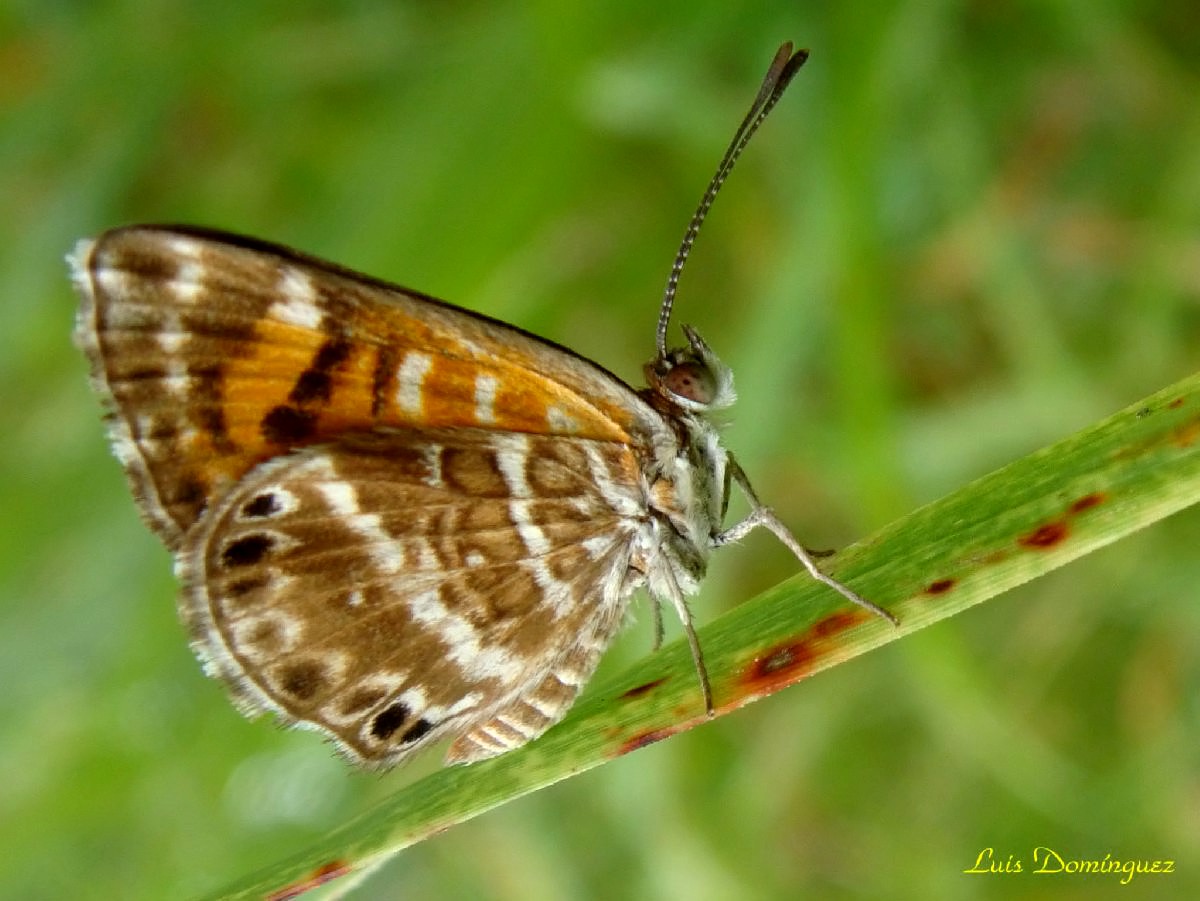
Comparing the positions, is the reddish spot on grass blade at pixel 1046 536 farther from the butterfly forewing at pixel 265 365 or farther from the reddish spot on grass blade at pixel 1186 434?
the butterfly forewing at pixel 265 365

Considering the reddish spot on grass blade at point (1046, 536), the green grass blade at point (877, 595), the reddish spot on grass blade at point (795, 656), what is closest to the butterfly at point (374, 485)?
the green grass blade at point (877, 595)

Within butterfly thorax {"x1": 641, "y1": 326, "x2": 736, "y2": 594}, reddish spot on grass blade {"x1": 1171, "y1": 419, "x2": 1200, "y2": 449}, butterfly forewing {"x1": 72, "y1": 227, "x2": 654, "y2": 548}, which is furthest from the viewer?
butterfly thorax {"x1": 641, "y1": 326, "x2": 736, "y2": 594}

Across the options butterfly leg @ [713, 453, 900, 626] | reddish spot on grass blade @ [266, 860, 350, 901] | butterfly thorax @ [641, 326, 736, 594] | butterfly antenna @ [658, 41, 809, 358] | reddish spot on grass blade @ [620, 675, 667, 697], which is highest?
butterfly antenna @ [658, 41, 809, 358]

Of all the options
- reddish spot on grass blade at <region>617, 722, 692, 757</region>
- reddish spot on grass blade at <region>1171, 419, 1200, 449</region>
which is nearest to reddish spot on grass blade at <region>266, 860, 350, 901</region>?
reddish spot on grass blade at <region>617, 722, 692, 757</region>

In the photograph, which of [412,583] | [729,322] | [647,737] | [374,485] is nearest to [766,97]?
[374,485]

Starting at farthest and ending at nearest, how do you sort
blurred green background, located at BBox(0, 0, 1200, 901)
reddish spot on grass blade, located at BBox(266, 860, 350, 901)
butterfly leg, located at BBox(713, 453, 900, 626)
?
1. blurred green background, located at BBox(0, 0, 1200, 901)
2. butterfly leg, located at BBox(713, 453, 900, 626)
3. reddish spot on grass blade, located at BBox(266, 860, 350, 901)

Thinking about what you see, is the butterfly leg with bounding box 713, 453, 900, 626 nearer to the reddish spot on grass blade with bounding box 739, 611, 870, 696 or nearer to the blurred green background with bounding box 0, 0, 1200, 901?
the reddish spot on grass blade with bounding box 739, 611, 870, 696

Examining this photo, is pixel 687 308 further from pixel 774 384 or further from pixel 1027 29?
pixel 1027 29
